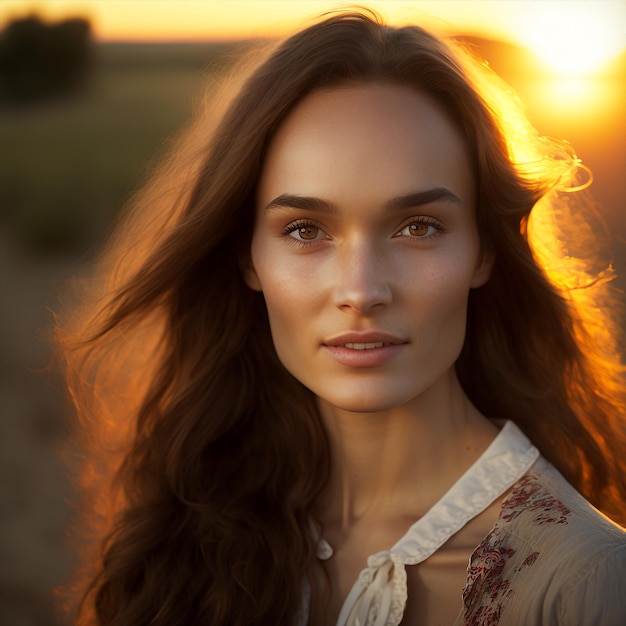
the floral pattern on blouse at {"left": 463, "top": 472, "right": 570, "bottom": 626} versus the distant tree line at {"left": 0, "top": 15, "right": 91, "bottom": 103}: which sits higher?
the distant tree line at {"left": 0, "top": 15, "right": 91, "bottom": 103}

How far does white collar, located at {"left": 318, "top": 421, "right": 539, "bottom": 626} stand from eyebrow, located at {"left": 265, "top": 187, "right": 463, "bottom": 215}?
740 mm

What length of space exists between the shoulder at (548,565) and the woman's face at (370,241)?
0.42 meters

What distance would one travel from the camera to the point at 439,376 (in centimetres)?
241

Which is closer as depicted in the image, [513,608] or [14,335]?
[513,608]

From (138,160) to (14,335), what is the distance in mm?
7812

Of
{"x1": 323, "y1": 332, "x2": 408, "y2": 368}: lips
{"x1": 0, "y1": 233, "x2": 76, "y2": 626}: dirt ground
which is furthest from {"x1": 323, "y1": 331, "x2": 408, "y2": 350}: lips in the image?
{"x1": 0, "y1": 233, "x2": 76, "y2": 626}: dirt ground

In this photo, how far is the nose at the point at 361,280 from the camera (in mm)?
2203

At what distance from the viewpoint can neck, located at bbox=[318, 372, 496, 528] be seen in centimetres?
253

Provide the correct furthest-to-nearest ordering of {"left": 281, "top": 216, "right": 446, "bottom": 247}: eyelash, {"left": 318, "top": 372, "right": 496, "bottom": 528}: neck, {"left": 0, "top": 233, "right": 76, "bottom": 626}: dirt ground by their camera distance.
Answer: {"left": 0, "top": 233, "right": 76, "bottom": 626}: dirt ground, {"left": 318, "top": 372, "right": 496, "bottom": 528}: neck, {"left": 281, "top": 216, "right": 446, "bottom": 247}: eyelash

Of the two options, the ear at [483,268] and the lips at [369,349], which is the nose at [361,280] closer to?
the lips at [369,349]

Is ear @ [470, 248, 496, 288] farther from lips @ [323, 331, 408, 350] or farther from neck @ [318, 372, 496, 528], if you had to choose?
lips @ [323, 331, 408, 350]

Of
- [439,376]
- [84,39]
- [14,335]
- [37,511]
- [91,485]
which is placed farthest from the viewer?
[84,39]

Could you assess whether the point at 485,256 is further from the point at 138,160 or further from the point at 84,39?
the point at 84,39

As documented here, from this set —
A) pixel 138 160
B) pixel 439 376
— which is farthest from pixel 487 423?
pixel 138 160
